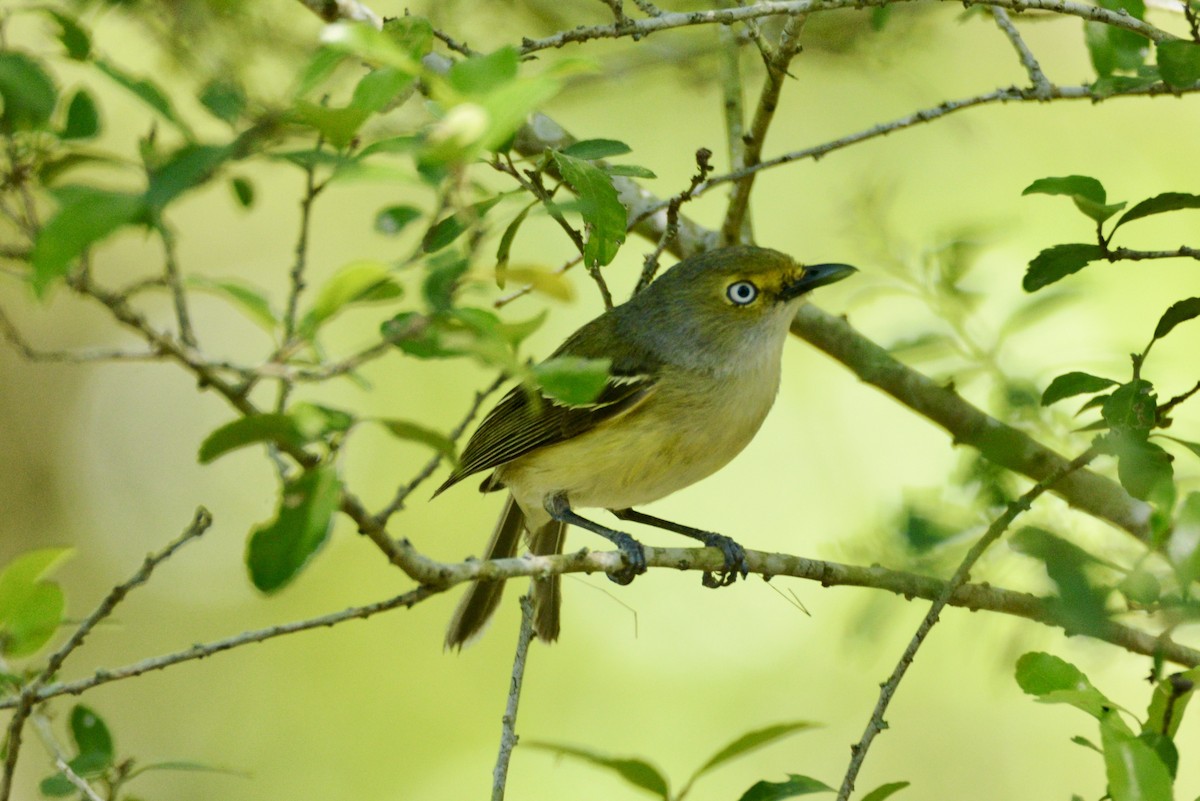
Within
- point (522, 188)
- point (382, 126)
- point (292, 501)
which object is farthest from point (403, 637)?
point (292, 501)

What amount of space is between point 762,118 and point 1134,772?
210 centimetres

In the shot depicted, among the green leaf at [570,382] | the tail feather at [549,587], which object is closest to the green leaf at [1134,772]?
the green leaf at [570,382]

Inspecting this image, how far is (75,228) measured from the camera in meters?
1.12

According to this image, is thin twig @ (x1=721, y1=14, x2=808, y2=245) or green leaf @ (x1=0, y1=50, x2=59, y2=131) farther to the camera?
thin twig @ (x1=721, y1=14, x2=808, y2=245)

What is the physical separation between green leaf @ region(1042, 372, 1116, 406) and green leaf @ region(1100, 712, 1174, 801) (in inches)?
29.4

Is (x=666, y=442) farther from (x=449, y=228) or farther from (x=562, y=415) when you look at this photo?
(x=449, y=228)

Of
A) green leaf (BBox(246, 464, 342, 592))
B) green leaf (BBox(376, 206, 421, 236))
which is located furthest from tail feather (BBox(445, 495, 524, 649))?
green leaf (BBox(246, 464, 342, 592))

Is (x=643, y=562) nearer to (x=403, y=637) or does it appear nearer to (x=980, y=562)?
(x=980, y=562)

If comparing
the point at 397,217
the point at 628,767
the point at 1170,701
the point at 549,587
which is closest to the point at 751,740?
the point at 628,767

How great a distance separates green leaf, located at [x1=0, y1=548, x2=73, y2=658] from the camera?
2.29 m

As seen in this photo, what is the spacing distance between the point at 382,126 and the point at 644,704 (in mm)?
3386

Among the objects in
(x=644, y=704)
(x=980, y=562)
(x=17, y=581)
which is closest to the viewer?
(x=980, y=562)

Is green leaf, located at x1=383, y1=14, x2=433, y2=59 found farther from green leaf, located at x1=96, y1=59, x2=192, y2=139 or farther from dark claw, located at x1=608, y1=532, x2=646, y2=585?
dark claw, located at x1=608, y1=532, x2=646, y2=585

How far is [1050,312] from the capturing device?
2.69 m
